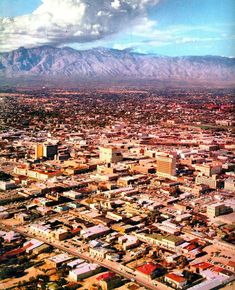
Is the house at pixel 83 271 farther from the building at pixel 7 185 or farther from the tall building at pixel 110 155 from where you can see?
the tall building at pixel 110 155

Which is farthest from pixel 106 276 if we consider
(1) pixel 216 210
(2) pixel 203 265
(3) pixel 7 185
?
(3) pixel 7 185

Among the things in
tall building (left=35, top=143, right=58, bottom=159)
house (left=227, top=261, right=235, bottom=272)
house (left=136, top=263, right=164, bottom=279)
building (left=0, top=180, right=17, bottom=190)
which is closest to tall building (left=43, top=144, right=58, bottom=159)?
tall building (left=35, top=143, right=58, bottom=159)

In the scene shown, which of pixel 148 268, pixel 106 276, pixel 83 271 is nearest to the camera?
pixel 106 276

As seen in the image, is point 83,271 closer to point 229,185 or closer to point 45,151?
point 229,185

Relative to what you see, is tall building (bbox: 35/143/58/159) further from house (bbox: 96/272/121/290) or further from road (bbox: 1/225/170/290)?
house (bbox: 96/272/121/290)

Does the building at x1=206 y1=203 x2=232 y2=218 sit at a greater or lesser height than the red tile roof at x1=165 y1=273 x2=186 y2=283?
greater
